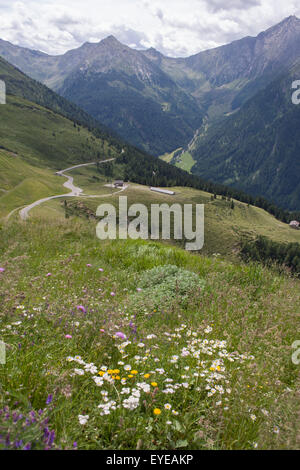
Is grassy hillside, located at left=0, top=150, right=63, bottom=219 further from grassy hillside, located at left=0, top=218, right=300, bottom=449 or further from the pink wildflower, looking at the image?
the pink wildflower

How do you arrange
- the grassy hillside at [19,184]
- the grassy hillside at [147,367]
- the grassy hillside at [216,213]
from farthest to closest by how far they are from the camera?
A: the grassy hillside at [216,213] → the grassy hillside at [19,184] → the grassy hillside at [147,367]

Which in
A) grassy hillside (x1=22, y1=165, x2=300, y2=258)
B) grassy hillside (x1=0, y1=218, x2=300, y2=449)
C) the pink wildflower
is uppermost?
the pink wildflower

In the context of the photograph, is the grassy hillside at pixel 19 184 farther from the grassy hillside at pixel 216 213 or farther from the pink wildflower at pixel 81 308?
the pink wildflower at pixel 81 308

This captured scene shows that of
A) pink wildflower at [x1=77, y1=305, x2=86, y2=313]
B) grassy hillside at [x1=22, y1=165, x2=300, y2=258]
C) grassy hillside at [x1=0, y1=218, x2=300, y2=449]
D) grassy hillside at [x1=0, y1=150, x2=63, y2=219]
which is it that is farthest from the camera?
grassy hillside at [x1=22, y1=165, x2=300, y2=258]

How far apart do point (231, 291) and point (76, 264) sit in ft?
13.0

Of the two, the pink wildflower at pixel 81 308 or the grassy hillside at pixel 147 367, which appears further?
the pink wildflower at pixel 81 308

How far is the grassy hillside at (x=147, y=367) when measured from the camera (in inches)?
104

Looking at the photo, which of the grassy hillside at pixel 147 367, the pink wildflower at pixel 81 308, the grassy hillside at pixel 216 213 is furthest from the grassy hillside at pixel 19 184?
the pink wildflower at pixel 81 308

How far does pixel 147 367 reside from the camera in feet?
11.5

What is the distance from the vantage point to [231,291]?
6.51m

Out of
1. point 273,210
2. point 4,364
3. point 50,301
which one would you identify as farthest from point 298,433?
point 273,210

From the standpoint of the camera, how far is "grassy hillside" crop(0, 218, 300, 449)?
2.63 metres

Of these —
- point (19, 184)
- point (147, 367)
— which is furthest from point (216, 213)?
point (147, 367)

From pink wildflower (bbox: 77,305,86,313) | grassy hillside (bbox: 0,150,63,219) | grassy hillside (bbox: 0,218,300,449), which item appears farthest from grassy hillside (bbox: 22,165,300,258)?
pink wildflower (bbox: 77,305,86,313)
